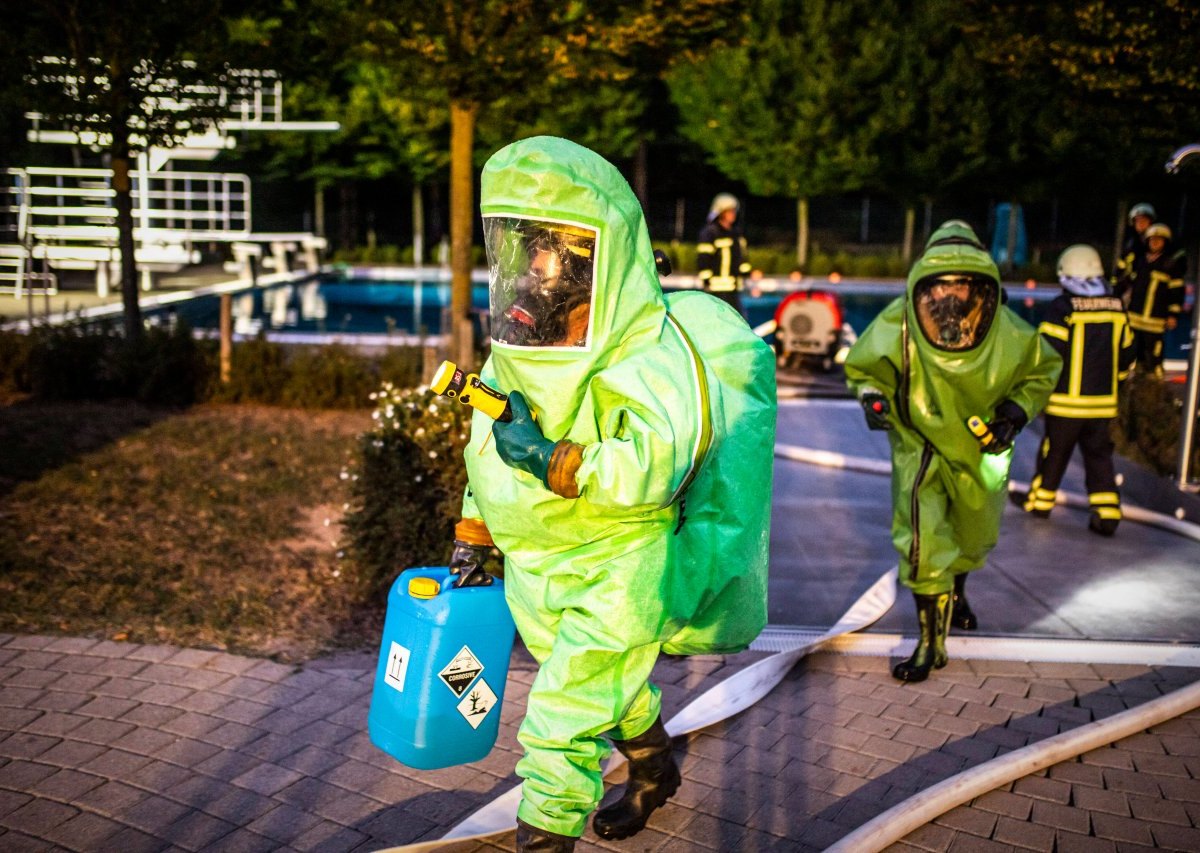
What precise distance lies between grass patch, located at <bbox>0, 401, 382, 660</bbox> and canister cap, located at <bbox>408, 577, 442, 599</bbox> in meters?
2.01

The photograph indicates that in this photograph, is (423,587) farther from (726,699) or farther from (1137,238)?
(1137,238)

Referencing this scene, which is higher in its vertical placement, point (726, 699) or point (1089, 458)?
point (1089, 458)

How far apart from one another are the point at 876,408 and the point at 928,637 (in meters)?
1.03

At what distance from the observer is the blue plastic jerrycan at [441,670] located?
3627 millimetres

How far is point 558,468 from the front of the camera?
10.2 feet

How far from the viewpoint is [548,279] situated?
326 cm

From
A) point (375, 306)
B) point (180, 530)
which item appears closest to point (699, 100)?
point (375, 306)

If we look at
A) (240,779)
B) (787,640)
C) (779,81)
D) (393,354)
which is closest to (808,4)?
(779,81)

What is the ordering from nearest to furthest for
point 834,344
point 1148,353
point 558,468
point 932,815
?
point 558,468, point 932,815, point 1148,353, point 834,344

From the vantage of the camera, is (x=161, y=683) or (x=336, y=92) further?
(x=336, y=92)

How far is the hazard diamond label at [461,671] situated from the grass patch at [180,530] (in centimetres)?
197

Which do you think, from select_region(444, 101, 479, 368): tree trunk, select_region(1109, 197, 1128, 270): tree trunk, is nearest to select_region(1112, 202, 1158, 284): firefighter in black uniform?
select_region(444, 101, 479, 368): tree trunk

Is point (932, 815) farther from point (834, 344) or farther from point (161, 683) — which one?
point (834, 344)

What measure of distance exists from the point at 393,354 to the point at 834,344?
18.6ft
